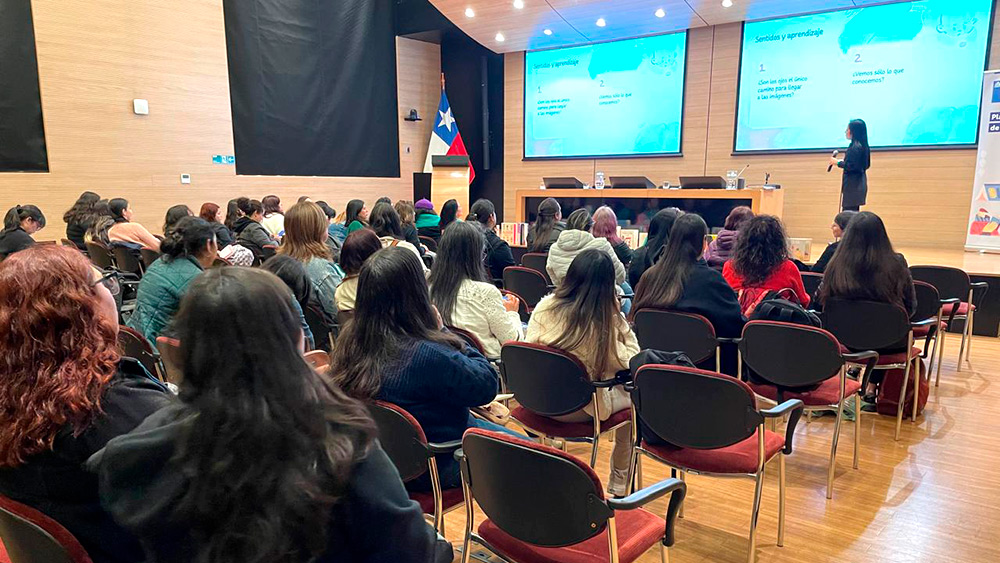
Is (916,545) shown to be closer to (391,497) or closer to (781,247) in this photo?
(781,247)

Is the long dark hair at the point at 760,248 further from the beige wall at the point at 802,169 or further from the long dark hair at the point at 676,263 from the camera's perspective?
the beige wall at the point at 802,169

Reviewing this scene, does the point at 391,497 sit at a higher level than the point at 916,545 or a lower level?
higher

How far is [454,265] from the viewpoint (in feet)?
9.90

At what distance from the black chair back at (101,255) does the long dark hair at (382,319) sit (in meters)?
4.94

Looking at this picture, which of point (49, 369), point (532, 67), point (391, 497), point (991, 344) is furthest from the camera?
point (532, 67)

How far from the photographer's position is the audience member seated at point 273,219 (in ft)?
20.3

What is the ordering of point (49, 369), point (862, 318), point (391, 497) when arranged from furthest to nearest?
point (862, 318), point (49, 369), point (391, 497)

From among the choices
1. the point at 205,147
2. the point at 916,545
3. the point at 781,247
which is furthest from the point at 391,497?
the point at 205,147

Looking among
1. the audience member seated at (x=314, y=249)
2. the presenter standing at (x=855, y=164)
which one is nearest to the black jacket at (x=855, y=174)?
the presenter standing at (x=855, y=164)

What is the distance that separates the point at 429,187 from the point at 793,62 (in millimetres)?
6184

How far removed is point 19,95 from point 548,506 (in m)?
7.94

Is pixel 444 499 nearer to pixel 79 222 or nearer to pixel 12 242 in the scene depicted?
pixel 12 242

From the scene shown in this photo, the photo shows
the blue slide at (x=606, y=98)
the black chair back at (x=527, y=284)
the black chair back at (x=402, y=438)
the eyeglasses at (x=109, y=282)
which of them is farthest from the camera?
the blue slide at (x=606, y=98)

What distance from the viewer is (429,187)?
10891 millimetres
